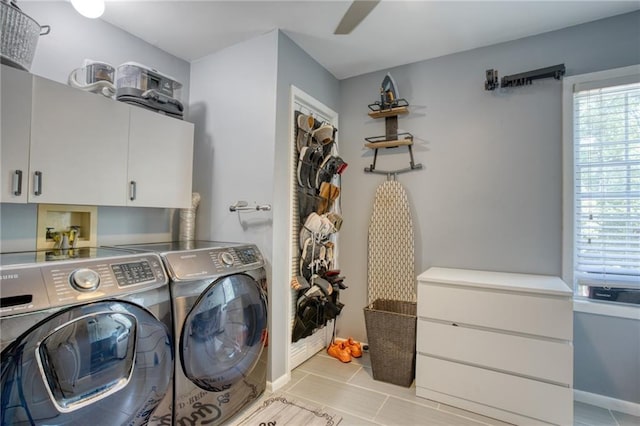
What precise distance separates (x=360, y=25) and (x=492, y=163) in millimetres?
1466

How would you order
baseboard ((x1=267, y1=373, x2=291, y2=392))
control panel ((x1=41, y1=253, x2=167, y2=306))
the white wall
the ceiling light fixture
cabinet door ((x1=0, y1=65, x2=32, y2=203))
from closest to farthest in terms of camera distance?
control panel ((x1=41, y1=253, x2=167, y2=306)) → cabinet door ((x1=0, y1=65, x2=32, y2=203)) → the ceiling light fixture → the white wall → baseboard ((x1=267, y1=373, x2=291, y2=392))

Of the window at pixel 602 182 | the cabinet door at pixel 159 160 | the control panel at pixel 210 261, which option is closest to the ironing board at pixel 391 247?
the window at pixel 602 182

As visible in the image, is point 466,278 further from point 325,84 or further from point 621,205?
point 325,84

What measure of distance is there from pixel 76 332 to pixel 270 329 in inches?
49.6

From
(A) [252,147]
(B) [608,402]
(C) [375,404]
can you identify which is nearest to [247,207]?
(A) [252,147]

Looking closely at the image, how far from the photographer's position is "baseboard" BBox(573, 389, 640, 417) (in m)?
2.03

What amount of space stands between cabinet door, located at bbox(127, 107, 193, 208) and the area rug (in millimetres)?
1479

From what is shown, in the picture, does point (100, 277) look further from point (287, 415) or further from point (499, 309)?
point (499, 309)

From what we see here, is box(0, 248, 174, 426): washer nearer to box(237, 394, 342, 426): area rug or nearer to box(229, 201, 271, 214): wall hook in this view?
box(237, 394, 342, 426): area rug

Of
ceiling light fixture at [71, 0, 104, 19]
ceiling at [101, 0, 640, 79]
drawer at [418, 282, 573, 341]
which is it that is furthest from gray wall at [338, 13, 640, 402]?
ceiling light fixture at [71, 0, 104, 19]

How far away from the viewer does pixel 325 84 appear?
296cm

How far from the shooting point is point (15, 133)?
1459mm

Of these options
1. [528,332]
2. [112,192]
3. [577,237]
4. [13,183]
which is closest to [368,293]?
[528,332]

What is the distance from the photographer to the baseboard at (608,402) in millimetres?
2027
